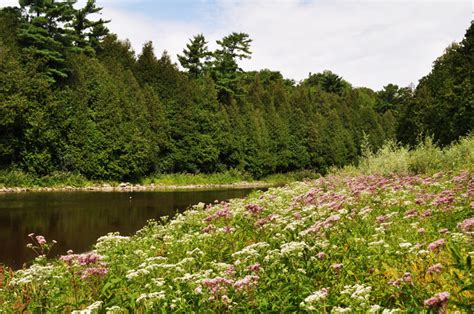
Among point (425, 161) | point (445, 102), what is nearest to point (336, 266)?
point (425, 161)

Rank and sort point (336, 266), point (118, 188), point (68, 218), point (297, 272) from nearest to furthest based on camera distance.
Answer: point (336, 266) → point (297, 272) → point (68, 218) → point (118, 188)

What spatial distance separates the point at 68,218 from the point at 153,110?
28.1 m

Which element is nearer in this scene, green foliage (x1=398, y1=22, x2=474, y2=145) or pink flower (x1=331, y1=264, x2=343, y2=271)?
pink flower (x1=331, y1=264, x2=343, y2=271)

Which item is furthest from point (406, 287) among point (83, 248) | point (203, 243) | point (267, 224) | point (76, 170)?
point (76, 170)

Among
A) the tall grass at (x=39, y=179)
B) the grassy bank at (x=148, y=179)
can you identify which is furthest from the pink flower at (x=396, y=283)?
the tall grass at (x=39, y=179)

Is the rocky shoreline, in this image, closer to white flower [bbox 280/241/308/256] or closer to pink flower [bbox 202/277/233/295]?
white flower [bbox 280/241/308/256]

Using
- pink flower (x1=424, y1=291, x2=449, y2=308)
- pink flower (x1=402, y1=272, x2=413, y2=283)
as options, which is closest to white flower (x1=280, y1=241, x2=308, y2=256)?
pink flower (x1=402, y1=272, x2=413, y2=283)

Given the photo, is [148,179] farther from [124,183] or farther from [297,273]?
[297,273]

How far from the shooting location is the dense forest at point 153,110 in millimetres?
36281

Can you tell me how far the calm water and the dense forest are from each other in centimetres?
1004

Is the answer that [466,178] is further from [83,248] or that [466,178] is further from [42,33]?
[42,33]

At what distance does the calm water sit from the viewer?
14.5m

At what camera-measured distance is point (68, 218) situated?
2036cm

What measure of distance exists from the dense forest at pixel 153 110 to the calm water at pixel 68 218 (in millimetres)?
10040
